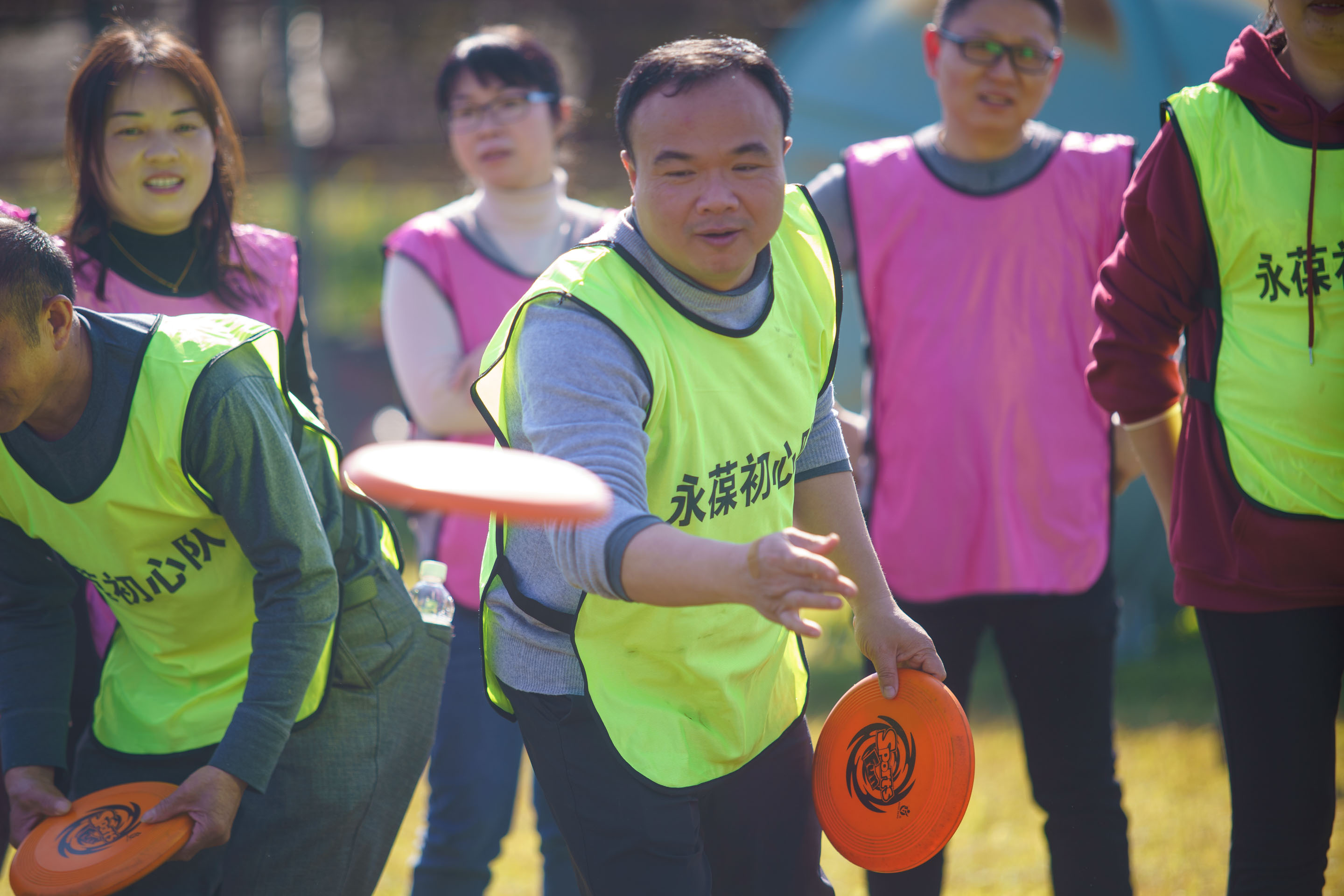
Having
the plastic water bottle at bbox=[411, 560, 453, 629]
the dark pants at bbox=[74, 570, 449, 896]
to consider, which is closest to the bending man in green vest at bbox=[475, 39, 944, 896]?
the dark pants at bbox=[74, 570, 449, 896]

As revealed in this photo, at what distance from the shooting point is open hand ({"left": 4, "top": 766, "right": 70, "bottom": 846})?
2.35 meters

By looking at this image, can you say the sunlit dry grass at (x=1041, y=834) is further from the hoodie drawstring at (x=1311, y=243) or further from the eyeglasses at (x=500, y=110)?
the eyeglasses at (x=500, y=110)

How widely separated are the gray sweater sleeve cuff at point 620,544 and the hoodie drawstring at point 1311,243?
4.51 feet

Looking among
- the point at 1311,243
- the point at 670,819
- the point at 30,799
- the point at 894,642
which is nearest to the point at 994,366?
the point at 1311,243

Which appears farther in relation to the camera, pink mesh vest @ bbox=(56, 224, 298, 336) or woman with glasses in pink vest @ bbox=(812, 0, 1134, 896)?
woman with glasses in pink vest @ bbox=(812, 0, 1134, 896)

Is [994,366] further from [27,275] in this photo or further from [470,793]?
[27,275]

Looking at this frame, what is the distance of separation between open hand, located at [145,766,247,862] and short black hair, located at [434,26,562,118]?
2177mm

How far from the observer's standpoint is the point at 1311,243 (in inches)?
92.1

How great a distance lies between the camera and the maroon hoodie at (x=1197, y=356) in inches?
93.0

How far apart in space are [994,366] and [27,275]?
208 cm

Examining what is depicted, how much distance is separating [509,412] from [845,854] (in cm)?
98

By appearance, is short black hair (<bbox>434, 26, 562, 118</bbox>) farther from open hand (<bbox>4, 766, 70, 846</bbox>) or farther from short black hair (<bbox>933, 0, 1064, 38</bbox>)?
open hand (<bbox>4, 766, 70, 846</bbox>)

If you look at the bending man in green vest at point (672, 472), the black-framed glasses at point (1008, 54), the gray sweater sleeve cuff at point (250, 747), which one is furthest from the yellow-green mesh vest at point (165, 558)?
the black-framed glasses at point (1008, 54)

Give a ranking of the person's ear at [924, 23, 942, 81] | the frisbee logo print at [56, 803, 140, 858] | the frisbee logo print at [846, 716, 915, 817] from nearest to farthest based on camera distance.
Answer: the frisbee logo print at [56, 803, 140, 858] < the frisbee logo print at [846, 716, 915, 817] < the person's ear at [924, 23, 942, 81]
